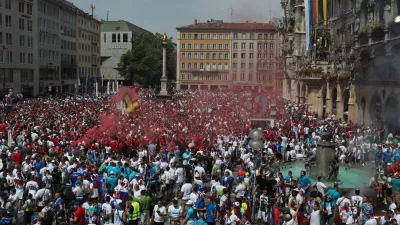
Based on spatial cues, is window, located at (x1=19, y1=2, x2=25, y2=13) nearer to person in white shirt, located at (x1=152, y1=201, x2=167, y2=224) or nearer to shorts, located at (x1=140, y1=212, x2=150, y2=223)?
shorts, located at (x1=140, y1=212, x2=150, y2=223)

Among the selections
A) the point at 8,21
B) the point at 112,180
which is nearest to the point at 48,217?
the point at 112,180

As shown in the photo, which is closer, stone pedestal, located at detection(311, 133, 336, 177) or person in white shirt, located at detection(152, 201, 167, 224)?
person in white shirt, located at detection(152, 201, 167, 224)

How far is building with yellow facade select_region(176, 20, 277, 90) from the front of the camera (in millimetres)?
59500

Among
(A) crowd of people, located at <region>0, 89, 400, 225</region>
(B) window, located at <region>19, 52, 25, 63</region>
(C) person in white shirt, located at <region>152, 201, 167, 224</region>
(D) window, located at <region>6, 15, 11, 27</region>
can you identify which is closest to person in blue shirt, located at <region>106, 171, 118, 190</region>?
(A) crowd of people, located at <region>0, 89, 400, 225</region>

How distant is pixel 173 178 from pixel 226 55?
61.3m

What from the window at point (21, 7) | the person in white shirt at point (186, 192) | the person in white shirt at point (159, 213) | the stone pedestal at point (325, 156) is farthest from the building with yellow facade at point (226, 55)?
the person in white shirt at point (159, 213)

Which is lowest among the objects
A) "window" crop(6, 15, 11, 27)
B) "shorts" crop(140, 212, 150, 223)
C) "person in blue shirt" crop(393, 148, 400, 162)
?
"shorts" crop(140, 212, 150, 223)

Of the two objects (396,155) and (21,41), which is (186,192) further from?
(21,41)

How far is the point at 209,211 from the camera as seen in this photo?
43.9 feet

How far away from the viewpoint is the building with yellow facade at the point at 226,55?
59.5m

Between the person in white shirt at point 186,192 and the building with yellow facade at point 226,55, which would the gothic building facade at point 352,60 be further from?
the person in white shirt at point 186,192

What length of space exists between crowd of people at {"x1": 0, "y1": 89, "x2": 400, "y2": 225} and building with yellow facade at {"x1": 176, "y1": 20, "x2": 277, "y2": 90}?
92.8ft

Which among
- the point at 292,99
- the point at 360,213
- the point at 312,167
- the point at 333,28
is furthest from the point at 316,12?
the point at 360,213

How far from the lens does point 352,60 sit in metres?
39.1
